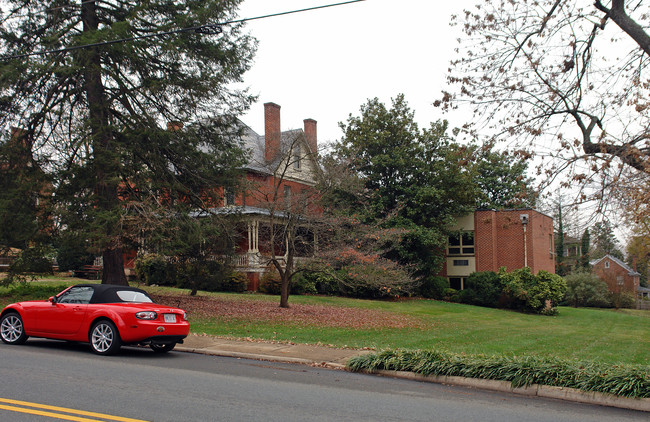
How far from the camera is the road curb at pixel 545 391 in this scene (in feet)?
26.4

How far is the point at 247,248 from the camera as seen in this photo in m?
33.6

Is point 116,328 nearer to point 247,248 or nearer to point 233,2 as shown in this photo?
point 233,2

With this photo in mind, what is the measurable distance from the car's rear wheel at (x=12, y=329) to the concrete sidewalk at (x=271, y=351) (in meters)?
3.29

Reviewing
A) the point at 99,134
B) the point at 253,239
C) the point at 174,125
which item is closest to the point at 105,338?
the point at 99,134

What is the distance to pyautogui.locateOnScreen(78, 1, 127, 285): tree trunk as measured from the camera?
17.7m

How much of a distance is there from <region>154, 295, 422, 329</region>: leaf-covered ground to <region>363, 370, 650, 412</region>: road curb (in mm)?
8513

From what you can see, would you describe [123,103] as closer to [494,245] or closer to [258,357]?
[258,357]

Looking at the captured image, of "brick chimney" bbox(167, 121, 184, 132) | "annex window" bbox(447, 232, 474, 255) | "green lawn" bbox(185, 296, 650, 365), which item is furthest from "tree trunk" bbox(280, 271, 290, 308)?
"annex window" bbox(447, 232, 474, 255)

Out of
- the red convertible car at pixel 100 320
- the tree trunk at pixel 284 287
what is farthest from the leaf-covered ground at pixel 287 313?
the red convertible car at pixel 100 320

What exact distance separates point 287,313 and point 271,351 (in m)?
8.30

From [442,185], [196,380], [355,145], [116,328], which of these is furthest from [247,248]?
[196,380]

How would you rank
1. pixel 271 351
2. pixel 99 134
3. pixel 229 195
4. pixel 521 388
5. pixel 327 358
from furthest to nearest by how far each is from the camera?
pixel 229 195
pixel 99 134
pixel 271 351
pixel 327 358
pixel 521 388

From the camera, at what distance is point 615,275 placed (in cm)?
5669

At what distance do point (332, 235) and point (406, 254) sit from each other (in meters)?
10.7
